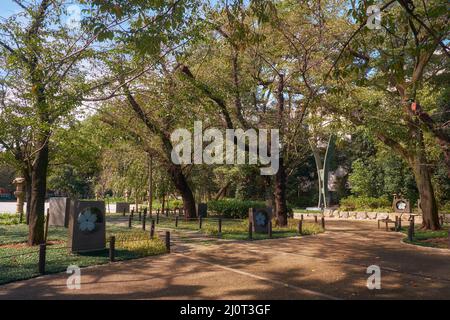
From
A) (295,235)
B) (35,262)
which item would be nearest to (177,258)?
(35,262)

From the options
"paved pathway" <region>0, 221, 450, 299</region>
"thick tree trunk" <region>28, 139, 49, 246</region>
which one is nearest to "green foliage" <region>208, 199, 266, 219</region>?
"paved pathway" <region>0, 221, 450, 299</region>

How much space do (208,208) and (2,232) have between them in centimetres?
1540

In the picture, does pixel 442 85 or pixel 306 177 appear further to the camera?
pixel 306 177

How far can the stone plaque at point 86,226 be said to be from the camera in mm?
10930

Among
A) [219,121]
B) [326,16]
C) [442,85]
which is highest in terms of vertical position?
[326,16]

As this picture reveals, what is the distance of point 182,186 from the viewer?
23297 millimetres

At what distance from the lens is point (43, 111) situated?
1041 centimetres

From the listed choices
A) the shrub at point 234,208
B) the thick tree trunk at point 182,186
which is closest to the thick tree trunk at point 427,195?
the shrub at point 234,208

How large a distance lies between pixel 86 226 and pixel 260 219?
8140 millimetres

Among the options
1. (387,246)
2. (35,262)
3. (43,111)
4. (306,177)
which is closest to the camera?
(35,262)

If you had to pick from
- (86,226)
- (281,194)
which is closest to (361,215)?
(281,194)

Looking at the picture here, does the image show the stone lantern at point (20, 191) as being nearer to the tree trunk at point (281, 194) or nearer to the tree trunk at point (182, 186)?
the tree trunk at point (182, 186)

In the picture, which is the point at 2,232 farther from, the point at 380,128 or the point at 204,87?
the point at 380,128

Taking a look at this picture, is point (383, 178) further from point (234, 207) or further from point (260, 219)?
point (260, 219)
